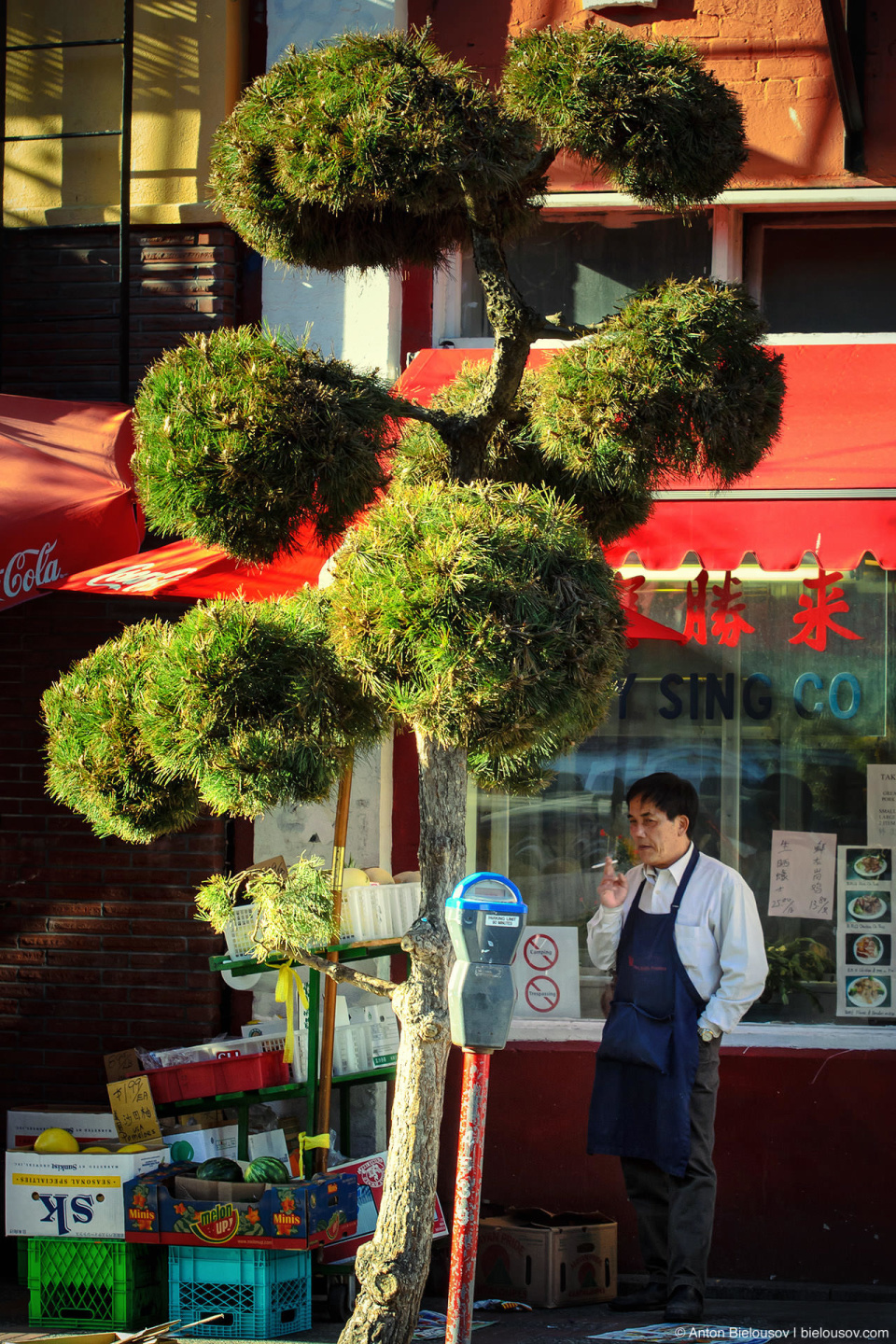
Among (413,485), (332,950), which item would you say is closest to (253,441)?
(413,485)

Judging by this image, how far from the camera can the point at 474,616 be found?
9.66ft

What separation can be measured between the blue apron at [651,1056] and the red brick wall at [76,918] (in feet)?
5.86

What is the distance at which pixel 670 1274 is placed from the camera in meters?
4.76

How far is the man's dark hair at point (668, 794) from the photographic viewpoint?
16.5 feet

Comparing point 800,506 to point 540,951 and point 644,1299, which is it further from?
point 644,1299

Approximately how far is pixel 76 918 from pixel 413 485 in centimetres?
307

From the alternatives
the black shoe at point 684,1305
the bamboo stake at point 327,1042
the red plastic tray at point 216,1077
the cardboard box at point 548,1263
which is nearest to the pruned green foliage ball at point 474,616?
the bamboo stake at point 327,1042

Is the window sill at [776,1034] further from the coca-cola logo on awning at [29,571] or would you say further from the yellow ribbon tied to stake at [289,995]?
the coca-cola logo on awning at [29,571]

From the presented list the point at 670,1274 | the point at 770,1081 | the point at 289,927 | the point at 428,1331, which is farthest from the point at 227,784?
the point at 770,1081

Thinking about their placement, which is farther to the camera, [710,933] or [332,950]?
[710,933]

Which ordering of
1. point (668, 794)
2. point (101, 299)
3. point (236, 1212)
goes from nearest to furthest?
1. point (236, 1212)
2. point (668, 794)
3. point (101, 299)

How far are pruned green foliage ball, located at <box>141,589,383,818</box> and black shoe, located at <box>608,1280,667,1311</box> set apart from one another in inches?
105

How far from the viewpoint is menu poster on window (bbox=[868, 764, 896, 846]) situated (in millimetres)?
5824

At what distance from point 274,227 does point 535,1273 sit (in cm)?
389
